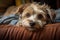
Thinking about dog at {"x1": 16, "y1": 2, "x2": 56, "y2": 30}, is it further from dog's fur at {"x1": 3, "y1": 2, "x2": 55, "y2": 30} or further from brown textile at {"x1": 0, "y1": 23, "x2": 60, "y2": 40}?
brown textile at {"x1": 0, "y1": 23, "x2": 60, "y2": 40}

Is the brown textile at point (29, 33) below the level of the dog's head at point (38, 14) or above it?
below

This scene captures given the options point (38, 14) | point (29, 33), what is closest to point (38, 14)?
point (38, 14)

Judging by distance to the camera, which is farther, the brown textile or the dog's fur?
the dog's fur

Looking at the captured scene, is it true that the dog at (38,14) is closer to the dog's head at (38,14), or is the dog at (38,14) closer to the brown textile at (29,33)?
the dog's head at (38,14)

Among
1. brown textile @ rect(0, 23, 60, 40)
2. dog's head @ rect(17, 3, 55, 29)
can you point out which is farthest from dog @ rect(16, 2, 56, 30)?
brown textile @ rect(0, 23, 60, 40)

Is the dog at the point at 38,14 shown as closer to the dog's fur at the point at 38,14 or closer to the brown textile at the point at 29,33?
the dog's fur at the point at 38,14

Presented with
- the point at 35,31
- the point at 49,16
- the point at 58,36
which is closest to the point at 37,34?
the point at 35,31

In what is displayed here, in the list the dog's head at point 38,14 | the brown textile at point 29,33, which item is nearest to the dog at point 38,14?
the dog's head at point 38,14

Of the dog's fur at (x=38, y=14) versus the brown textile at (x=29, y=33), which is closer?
the brown textile at (x=29, y=33)

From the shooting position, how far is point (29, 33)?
3.81ft

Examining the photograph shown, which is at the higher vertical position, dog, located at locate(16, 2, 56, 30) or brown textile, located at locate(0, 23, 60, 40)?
dog, located at locate(16, 2, 56, 30)

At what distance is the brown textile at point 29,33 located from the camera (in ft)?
3.65

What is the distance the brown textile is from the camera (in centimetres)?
111

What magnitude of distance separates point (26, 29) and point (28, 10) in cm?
35
